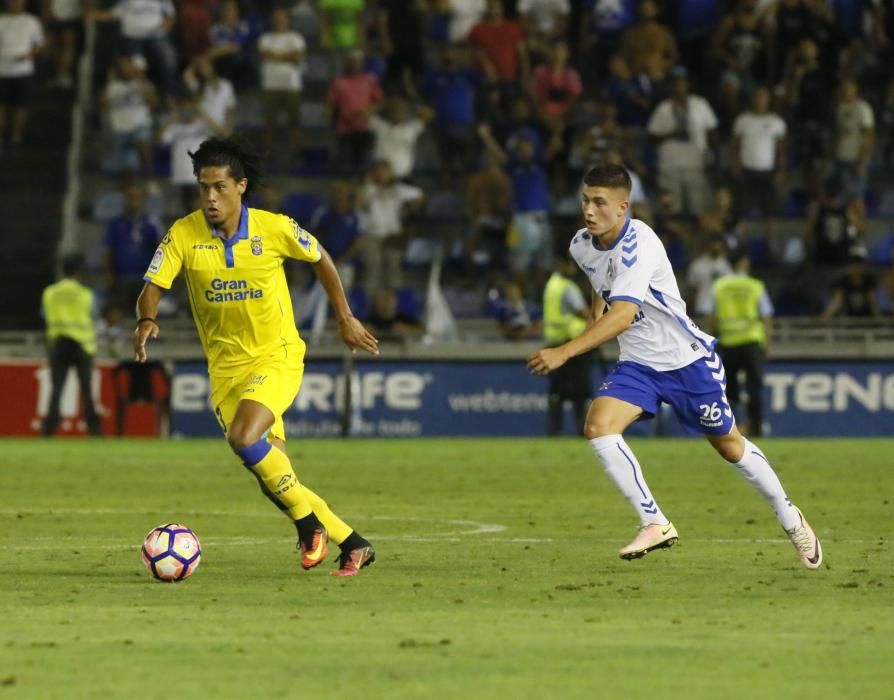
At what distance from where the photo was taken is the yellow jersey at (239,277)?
33.6 feet

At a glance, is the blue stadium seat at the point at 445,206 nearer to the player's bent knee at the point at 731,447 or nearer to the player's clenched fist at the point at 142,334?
the player's bent knee at the point at 731,447

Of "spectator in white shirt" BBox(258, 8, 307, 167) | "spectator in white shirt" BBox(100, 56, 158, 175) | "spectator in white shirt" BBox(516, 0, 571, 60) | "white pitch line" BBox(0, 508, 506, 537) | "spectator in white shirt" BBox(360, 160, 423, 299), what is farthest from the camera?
"spectator in white shirt" BBox(516, 0, 571, 60)

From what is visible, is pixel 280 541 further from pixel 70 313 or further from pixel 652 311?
pixel 70 313

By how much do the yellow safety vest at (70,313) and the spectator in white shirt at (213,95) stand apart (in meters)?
4.21

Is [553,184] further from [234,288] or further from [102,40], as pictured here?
[234,288]

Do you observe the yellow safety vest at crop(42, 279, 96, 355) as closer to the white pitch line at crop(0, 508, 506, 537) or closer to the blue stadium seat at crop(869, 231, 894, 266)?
the white pitch line at crop(0, 508, 506, 537)

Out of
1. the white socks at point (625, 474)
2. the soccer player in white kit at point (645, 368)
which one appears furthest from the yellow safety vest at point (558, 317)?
the white socks at point (625, 474)

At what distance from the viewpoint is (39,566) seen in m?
10.4

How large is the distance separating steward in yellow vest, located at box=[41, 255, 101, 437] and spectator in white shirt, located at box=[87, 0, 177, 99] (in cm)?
515

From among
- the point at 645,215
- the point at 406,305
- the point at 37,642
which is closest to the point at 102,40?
the point at 406,305

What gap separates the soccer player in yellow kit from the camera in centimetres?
1004

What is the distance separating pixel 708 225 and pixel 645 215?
3.89 ft

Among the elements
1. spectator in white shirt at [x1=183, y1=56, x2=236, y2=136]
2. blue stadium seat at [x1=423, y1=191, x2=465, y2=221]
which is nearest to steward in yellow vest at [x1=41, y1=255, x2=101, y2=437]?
spectator in white shirt at [x1=183, y1=56, x2=236, y2=136]

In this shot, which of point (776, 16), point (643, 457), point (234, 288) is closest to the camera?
point (234, 288)
